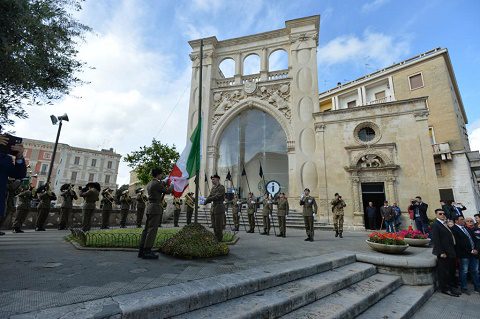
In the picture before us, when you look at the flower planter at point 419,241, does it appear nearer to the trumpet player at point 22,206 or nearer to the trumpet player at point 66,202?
the trumpet player at point 66,202

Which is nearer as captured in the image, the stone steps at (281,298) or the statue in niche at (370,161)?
the stone steps at (281,298)

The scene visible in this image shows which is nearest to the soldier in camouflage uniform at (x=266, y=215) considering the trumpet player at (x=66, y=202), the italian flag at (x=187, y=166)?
the italian flag at (x=187, y=166)

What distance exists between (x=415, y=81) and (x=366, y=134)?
13.8 m

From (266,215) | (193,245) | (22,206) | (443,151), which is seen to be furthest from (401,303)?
(443,151)

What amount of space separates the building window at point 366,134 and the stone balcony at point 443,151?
30.3ft

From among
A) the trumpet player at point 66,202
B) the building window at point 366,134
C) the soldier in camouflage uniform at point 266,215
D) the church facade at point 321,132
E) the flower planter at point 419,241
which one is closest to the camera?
the flower planter at point 419,241

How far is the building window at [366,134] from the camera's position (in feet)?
56.3

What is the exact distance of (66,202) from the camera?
1056 centimetres

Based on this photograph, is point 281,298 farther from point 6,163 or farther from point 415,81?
point 415,81

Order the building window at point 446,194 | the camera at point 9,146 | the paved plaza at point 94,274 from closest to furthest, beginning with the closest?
the paved plaza at point 94,274
the camera at point 9,146
the building window at point 446,194

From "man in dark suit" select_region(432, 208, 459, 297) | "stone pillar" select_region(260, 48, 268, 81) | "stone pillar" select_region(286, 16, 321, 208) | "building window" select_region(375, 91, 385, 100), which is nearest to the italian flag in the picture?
"man in dark suit" select_region(432, 208, 459, 297)

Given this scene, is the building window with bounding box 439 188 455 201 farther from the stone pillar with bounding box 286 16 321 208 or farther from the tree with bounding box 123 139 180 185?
the tree with bounding box 123 139 180 185

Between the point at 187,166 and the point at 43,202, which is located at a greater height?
the point at 187,166

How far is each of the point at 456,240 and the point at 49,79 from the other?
11.7 m
